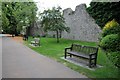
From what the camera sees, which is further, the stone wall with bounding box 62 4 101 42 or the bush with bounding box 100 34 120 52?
the stone wall with bounding box 62 4 101 42

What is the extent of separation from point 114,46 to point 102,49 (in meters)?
1.86

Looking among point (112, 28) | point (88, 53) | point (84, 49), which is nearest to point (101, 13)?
point (112, 28)

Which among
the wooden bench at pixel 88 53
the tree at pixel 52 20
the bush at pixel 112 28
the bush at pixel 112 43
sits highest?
the tree at pixel 52 20

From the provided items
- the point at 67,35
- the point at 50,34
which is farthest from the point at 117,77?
the point at 50,34

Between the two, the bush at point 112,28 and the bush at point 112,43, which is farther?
the bush at point 112,28

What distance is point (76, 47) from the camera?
34.0 ft

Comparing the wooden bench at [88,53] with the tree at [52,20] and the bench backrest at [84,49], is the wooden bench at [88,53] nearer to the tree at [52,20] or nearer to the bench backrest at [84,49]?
the bench backrest at [84,49]

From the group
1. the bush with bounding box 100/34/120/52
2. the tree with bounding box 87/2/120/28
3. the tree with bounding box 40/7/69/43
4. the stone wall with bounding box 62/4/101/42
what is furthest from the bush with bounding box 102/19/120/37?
the tree with bounding box 40/7/69/43

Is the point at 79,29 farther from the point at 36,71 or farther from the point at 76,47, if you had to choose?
the point at 36,71

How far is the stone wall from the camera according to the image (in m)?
18.6

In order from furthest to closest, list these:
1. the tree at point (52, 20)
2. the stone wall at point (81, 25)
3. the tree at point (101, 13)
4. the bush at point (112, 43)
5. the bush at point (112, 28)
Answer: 1. the stone wall at point (81, 25)
2. the tree at point (52, 20)
3. the tree at point (101, 13)
4. the bush at point (112, 28)
5. the bush at point (112, 43)

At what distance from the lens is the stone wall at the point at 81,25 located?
18.6m

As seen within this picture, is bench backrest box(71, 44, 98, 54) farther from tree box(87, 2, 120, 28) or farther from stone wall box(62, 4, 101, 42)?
stone wall box(62, 4, 101, 42)

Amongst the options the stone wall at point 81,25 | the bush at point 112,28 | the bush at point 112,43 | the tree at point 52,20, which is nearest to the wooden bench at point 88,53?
the bush at point 112,43
